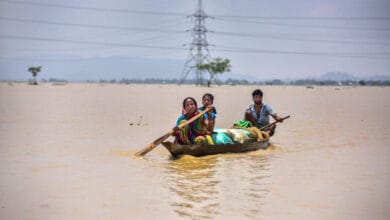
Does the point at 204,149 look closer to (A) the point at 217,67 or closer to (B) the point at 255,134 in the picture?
(B) the point at 255,134

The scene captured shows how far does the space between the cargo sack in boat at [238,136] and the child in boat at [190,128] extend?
863 mm

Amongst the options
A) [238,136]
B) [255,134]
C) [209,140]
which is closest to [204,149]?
[209,140]

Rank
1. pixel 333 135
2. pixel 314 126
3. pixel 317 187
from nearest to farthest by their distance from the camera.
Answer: pixel 317 187 < pixel 333 135 < pixel 314 126

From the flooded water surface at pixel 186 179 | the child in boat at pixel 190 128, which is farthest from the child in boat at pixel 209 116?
the flooded water surface at pixel 186 179

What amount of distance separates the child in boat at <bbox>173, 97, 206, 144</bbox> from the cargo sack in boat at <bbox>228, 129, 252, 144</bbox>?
86cm

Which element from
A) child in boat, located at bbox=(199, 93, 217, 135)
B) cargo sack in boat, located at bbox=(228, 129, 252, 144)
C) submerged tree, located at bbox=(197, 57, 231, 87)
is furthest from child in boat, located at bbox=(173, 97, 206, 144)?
submerged tree, located at bbox=(197, 57, 231, 87)

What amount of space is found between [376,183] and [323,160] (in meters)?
2.42

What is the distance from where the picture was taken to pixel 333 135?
15352mm

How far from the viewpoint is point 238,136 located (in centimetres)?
1148

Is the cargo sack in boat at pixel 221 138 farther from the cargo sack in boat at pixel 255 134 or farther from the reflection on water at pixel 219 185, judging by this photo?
the cargo sack in boat at pixel 255 134

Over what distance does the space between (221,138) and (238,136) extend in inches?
19.0

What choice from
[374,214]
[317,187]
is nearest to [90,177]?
[317,187]

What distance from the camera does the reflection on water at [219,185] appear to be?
6551 millimetres

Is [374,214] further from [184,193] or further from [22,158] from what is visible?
[22,158]
